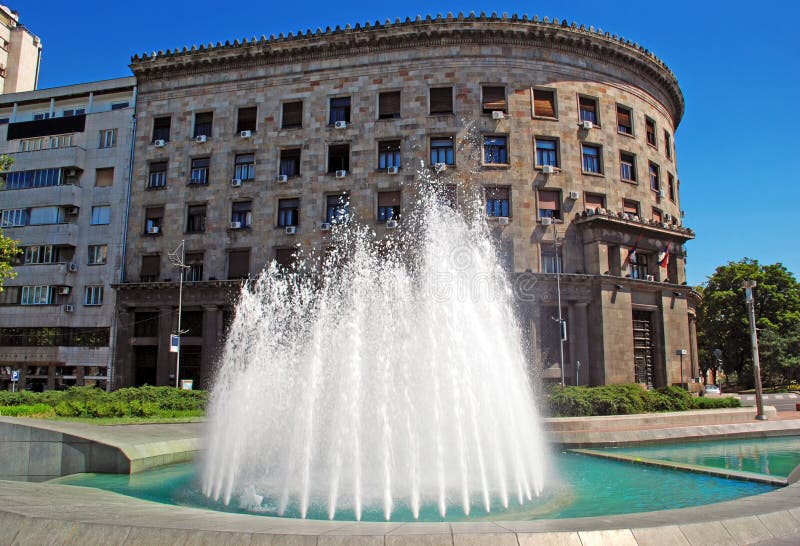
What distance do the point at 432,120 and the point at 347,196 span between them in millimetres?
5990

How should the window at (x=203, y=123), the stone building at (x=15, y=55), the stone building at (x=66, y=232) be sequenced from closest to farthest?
the stone building at (x=66, y=232) < the window at (x=203, y=123) < the stone building at (x=15, y=55)

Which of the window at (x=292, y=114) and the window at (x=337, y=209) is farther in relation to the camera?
the window at (x=292, y=114)

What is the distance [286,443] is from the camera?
32.7ft

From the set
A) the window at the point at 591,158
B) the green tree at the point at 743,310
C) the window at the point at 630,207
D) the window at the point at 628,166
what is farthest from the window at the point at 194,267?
the green tree at the point at 743,310

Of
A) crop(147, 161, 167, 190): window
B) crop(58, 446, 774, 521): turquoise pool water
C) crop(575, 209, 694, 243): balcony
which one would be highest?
crop(147, 161, 167, 190): window

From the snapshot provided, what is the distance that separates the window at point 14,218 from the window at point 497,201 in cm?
2760

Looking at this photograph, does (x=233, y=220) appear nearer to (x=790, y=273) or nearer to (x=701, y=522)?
(x=701, y=522)

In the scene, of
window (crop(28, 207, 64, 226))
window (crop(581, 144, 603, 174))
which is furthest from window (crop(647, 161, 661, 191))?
window (crop(28, 207, 64, 226))

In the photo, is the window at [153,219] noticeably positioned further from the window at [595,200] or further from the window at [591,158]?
the window at [591,158]

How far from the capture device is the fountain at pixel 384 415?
28.6 feet

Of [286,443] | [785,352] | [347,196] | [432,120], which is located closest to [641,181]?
[432,120]

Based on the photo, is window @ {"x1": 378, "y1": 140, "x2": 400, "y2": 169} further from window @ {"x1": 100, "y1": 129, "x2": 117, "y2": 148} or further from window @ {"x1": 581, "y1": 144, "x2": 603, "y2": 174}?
window @ {"x1": 100, "y1": 129, "x2": 117, "y2": 148}

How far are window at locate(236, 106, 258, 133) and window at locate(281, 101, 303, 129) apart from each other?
1755mm

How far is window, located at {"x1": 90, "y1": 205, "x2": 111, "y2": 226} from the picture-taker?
3475 cm
